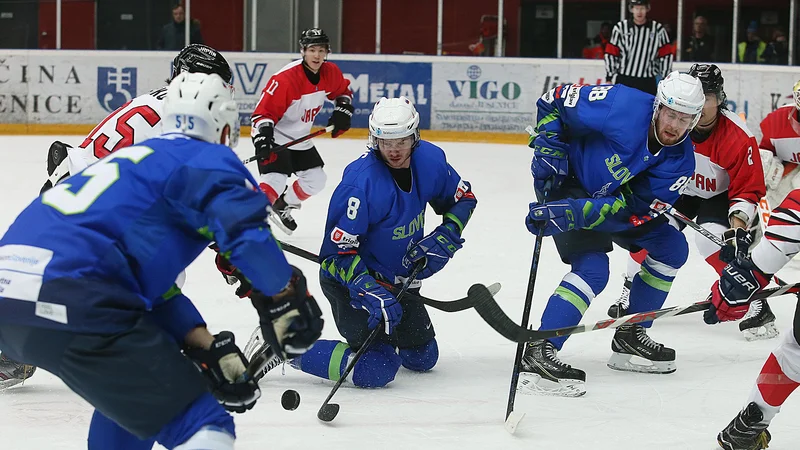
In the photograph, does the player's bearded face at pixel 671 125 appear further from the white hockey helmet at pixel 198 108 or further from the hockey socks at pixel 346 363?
the white hockey helmet at pixel 198 108

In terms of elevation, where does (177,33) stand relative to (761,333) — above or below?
above

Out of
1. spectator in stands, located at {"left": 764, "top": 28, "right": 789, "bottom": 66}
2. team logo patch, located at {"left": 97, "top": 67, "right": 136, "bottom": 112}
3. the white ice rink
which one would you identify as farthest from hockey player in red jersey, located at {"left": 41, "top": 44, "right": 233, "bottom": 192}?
spectator in stands, located at {"left": 764, "top": 28, "right": 789, "bottom": 66}

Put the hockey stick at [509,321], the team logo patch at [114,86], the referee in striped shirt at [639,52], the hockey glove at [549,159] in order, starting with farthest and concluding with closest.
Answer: the team logo patch at [114,86] < the referee in striped shirt at [639,52] < the hockey glove at [549,159] < the hockey stick at [509,321]

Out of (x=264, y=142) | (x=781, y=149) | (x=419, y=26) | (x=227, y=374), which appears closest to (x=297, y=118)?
(x=264, y=142)

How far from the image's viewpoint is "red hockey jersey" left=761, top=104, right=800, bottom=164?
450 centimetres

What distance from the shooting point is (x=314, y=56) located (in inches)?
227

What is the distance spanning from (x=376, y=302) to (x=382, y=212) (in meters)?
0.29

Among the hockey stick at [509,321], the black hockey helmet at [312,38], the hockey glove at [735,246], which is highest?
the black hockey helmet at [312,38]

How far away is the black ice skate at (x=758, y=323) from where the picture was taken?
3998 mm

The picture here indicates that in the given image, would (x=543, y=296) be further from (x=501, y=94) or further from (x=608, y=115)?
(x=501, y=94)

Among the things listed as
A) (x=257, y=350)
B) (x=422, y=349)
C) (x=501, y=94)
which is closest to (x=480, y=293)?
(x=422, y=349)

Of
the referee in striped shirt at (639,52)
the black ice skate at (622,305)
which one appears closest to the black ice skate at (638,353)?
the black ice skate at (622,305)

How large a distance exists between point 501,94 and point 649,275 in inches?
226

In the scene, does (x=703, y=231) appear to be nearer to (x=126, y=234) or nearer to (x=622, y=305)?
(x=622, y=305)
